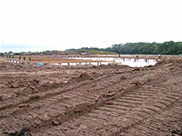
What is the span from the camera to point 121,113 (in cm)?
473

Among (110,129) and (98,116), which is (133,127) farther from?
(98,116)

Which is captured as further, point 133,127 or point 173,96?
point 173,96

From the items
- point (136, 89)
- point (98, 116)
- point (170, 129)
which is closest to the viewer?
point (170, 129)

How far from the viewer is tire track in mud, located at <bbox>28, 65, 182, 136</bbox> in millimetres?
4039

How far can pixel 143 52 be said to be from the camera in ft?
278

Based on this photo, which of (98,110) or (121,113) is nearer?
(121,113)

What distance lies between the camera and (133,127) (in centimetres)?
399

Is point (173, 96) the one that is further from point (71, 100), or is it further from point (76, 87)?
point (76, 87)

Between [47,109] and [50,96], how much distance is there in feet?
4.42

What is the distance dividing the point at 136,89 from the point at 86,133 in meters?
3.19

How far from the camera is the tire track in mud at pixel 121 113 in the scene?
4039mm

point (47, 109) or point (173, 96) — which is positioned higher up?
point (173, 96)

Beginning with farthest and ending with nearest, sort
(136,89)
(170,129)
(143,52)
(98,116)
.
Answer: (143,52), (136,89), (98,116), (170,129)

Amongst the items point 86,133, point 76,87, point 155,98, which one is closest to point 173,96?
point 155,98
